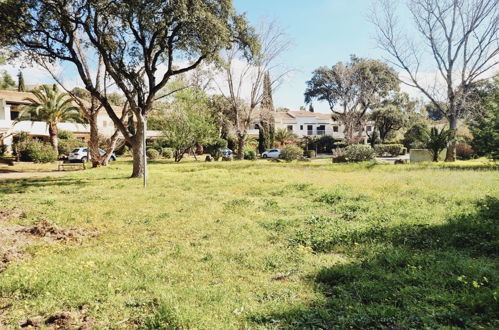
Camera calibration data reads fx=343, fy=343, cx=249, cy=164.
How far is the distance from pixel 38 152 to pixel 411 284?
31.3 metres

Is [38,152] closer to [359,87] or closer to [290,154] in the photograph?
[290,154]

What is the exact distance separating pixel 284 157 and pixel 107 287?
29.7 metres

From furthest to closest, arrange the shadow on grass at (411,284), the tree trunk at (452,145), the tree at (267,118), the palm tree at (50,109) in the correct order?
the tree at (267,118) → the palm tree at (50,109) → the tree trunk at (452,145) → the shadow on grass at (411,284)

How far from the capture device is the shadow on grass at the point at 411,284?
3.94m

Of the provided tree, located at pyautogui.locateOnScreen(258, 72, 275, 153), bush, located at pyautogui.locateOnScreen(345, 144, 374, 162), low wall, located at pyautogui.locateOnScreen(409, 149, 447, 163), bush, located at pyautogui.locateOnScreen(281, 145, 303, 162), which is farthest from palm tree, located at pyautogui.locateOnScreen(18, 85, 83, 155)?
low wall, located at pyautogui.locateOnScreen(409, 149, 447, 163)

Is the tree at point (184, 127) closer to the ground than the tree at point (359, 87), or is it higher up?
closer to the ground

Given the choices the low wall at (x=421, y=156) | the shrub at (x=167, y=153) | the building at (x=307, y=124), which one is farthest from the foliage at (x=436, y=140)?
the building at (x=307, y=124)

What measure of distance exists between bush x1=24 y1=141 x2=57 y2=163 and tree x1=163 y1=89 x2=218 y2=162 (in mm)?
10437

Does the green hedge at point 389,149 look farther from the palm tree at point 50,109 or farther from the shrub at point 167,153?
the palm tree at point 50,109

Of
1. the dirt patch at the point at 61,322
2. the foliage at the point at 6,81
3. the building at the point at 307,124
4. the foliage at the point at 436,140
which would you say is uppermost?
the foliage at the point at 6,81

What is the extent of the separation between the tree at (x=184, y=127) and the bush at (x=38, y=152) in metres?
10.4

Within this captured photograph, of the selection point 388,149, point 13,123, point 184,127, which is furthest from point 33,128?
point 388,149

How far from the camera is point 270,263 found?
6020 mm

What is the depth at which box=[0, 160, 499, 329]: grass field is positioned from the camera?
163 inches
